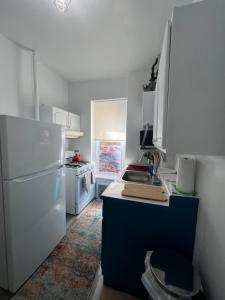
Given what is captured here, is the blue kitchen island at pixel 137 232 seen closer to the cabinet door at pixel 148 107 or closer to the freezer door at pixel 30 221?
the freezer door at pixel 30 221

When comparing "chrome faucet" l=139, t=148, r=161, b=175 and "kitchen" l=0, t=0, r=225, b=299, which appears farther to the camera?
"chrome faucet" l=139, t=148, r=161, b=175

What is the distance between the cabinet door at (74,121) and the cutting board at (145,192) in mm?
1933

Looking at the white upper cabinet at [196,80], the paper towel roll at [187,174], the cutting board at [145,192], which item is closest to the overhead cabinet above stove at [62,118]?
the cutting board at [145,192]

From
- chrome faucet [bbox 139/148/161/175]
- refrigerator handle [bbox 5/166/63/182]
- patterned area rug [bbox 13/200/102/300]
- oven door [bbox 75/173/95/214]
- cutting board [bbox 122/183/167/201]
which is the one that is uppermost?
chrome faucet [bbox 139/148/161/175]

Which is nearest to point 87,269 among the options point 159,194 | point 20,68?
point 159,194

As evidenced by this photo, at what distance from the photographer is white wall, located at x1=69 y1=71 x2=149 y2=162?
260 cm

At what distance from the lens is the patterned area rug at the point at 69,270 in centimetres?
131

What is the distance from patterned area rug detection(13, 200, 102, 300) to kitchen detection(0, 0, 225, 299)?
0.54m

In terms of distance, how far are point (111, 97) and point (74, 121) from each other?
0.90 meters

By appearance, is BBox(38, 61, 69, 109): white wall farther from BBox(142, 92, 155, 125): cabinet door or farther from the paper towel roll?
the paper towel roll

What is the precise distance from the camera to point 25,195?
4.27 ft

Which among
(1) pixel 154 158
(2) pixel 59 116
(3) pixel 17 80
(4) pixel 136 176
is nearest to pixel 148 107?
(1) pixel 154 158

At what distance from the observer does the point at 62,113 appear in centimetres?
253

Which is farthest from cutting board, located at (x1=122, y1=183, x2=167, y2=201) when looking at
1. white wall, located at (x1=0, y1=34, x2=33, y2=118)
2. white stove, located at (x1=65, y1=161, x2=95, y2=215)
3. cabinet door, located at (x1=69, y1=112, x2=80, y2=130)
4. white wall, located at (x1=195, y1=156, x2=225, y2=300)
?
cabinet door, located at (x1=69, y1=112, x2=80, y2=130)
